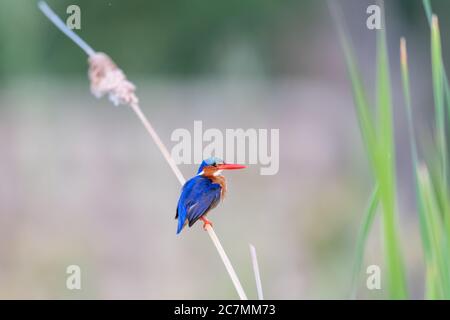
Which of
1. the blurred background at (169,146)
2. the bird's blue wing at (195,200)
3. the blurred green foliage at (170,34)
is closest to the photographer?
the bird's blue wing at (195,200)

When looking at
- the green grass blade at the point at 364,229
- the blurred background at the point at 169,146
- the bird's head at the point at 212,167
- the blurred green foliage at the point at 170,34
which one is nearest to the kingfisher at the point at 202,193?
the bird's head at the point at 212,167

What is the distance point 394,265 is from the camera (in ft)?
2.45

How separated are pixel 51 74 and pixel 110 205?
837 millimetres

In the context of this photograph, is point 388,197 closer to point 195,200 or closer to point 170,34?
point 195,200

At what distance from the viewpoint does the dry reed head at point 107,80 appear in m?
0.92

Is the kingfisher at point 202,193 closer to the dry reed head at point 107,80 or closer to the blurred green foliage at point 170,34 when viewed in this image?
the dry reed head at point 107,80

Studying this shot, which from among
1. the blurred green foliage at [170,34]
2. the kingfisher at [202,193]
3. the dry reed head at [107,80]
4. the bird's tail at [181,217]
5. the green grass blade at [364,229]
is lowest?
the green grass blade at [364,229]

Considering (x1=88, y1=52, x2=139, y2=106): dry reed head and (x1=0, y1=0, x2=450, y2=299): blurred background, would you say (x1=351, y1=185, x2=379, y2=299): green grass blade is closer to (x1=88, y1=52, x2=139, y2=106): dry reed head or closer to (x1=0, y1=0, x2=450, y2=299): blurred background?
(x1=88, y1=52, x2=139, y2=106): dry reed head

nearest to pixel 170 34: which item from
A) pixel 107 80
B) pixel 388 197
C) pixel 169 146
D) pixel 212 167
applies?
pixel 169 146

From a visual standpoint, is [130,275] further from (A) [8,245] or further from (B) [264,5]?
(B) [264,5]

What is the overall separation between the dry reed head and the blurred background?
2.64 feet

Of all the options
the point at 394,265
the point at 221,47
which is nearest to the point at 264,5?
the point at 221,47
